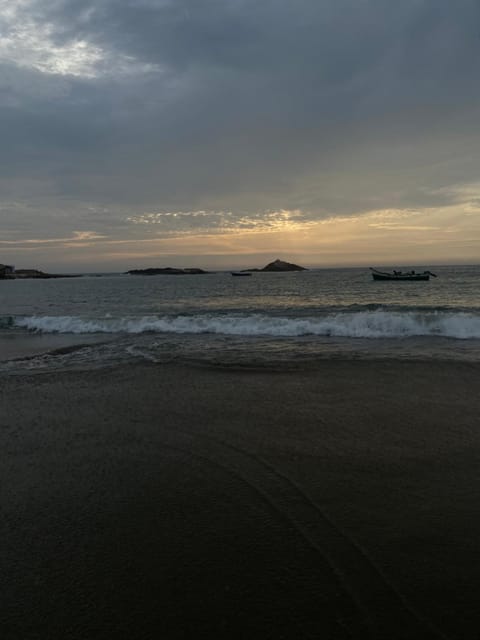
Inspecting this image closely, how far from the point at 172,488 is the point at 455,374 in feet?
22.4

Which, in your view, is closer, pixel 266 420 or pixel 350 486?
pixel 350 486

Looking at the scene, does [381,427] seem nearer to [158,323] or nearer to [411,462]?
[411,462]

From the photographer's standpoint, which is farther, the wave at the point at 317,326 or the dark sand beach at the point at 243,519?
the wave at the point at 317,326

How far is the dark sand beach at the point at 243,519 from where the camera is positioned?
2.60 meters

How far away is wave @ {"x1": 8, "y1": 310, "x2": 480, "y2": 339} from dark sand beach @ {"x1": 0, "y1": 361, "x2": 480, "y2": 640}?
7.70 metres

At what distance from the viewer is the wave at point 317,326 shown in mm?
14376

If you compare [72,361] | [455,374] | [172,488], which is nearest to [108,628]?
[172,488]

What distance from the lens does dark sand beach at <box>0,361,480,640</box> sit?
103 inches

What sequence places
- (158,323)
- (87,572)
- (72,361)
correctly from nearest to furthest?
(87,572) → (72,361) → (158,323)

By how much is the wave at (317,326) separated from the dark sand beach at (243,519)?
7698 mm

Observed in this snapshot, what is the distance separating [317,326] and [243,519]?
A: 1262 cm

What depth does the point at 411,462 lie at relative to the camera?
4777mm

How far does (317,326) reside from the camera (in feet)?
52.0

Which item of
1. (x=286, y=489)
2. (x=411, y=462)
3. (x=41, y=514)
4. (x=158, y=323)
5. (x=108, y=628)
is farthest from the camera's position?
(x=158, y=323)
